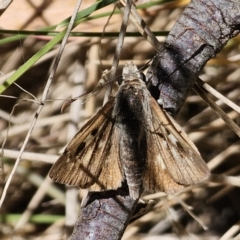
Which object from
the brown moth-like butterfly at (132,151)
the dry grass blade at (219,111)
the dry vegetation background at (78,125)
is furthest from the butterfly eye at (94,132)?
the dry vegetation background at (78,125)

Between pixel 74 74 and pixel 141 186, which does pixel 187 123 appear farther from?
pixel 141 186

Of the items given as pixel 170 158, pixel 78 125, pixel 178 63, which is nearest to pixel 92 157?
pixel 170 158

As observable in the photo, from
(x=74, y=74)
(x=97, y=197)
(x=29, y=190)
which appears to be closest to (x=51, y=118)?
(x=74, y=74)

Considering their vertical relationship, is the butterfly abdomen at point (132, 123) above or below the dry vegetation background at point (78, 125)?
below

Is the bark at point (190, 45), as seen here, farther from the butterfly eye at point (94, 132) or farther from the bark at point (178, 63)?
the butterfly eye at point (94, 132)

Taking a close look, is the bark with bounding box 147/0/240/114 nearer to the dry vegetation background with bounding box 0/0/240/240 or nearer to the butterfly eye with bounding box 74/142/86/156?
the butterfly eye with bounding box 74/142/86/156

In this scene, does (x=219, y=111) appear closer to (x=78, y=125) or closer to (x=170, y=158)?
(x=170, y=158)

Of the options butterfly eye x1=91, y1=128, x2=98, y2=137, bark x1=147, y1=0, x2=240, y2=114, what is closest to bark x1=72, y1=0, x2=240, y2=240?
bark x1=147, y1=0, x2=240, y2=114
